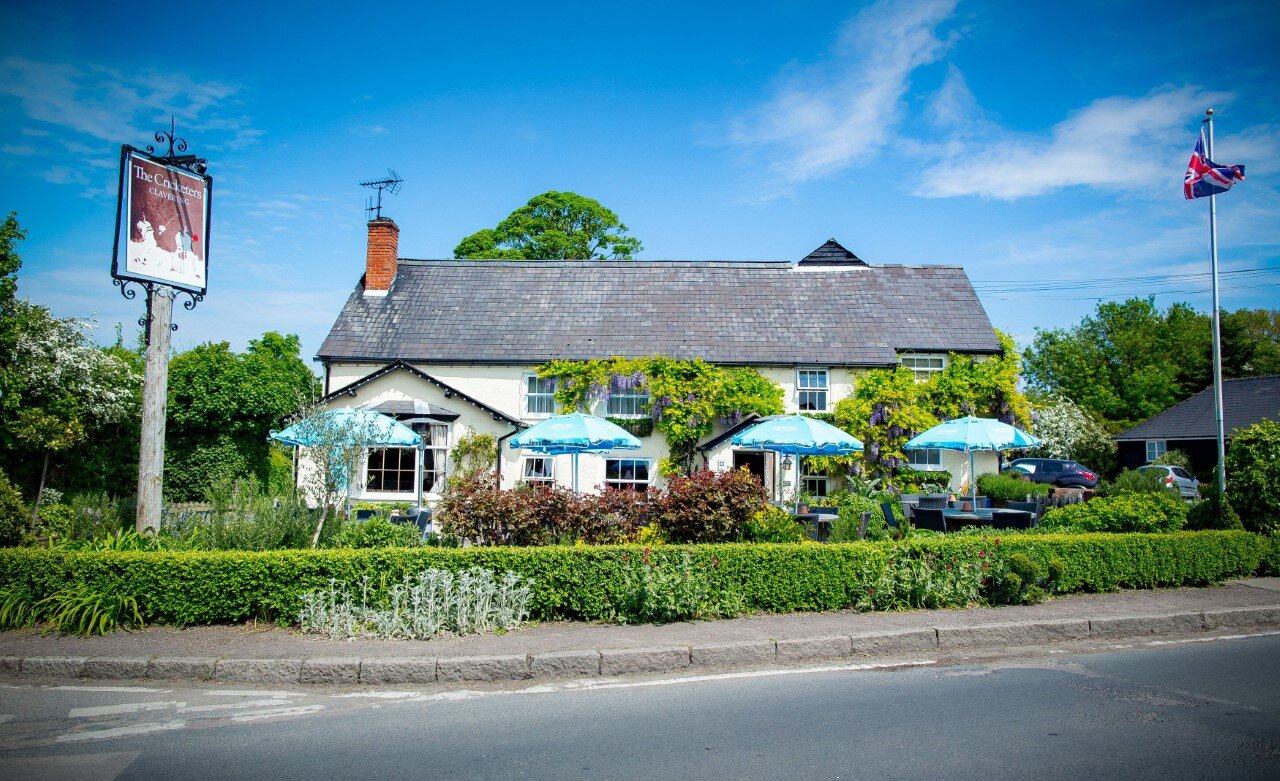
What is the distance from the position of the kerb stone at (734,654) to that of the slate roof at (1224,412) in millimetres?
33331

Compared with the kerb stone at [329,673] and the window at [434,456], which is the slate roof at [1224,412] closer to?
the window at [434,456]

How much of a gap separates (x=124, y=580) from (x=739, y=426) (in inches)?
603

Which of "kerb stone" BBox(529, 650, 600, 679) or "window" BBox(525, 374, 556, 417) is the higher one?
"window" BBox(525, 374, 556, 417)

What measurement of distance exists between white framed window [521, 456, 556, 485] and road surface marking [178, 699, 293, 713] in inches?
585

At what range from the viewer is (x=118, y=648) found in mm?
7441

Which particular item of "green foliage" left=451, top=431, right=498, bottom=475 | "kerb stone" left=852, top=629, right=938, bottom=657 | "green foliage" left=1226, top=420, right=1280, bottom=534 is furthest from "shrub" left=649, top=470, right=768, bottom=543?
"green foliage" left=451, top=431, right=498, bottom=475

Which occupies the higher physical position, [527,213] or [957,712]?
[527,213]

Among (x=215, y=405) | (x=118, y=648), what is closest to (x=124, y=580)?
(x=118, y=648)

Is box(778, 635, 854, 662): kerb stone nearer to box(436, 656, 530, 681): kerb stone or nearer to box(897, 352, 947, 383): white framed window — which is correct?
box(436, 656, 530, 681): kerb stone

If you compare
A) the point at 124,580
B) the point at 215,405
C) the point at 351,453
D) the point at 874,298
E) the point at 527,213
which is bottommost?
the point at 124,580

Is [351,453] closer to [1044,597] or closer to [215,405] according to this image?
[1044,597]

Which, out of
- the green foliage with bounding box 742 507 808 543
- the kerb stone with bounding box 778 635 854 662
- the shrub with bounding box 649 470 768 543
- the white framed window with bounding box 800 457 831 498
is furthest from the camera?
the white framed window with bounding box 800 457 831 498

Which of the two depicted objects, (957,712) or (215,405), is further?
(215,405)

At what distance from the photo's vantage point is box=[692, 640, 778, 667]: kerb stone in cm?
757
